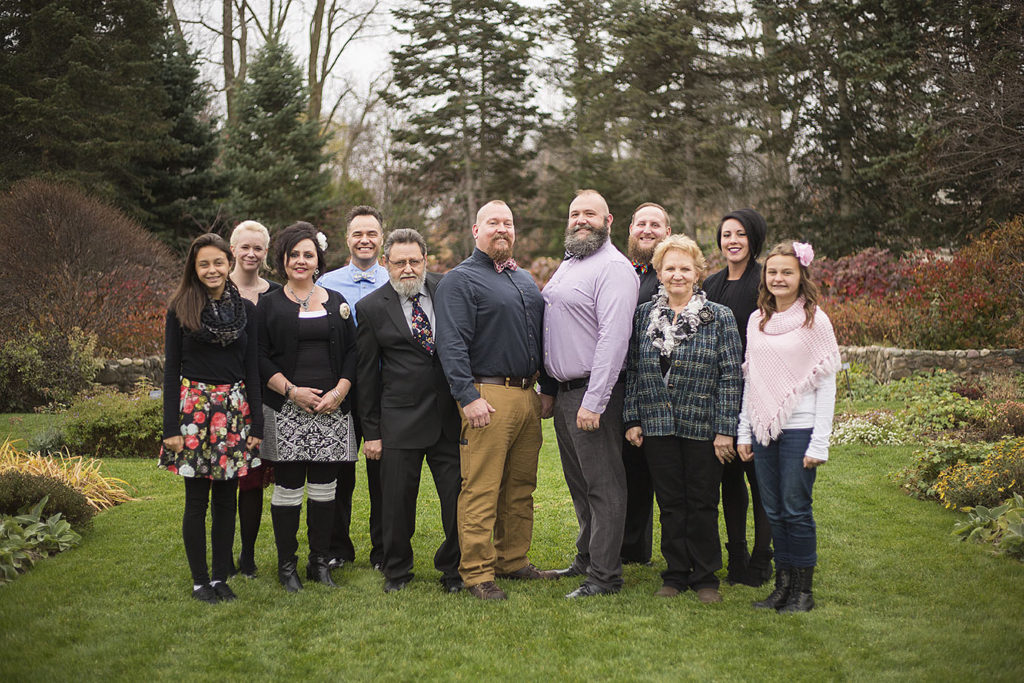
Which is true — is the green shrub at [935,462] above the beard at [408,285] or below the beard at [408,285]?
below

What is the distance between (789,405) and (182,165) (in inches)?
728

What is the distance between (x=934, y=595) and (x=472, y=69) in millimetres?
22734

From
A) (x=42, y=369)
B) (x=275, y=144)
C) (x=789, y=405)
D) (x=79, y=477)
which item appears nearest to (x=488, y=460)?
(x=789, y=405)

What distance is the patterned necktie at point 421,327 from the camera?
4.37m

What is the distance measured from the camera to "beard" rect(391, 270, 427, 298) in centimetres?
436

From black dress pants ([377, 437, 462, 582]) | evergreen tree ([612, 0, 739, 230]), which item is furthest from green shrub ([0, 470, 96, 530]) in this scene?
evergreen tree ([612, 0, 739, 230])

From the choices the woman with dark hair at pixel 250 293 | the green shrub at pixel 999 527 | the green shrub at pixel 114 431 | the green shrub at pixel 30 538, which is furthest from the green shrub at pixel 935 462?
the green shrub at pixel 114 431

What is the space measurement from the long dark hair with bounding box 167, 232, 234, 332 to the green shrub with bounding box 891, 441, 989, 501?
5.24 meters

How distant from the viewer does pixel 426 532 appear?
5715mm

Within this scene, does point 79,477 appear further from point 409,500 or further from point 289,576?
point 409,500

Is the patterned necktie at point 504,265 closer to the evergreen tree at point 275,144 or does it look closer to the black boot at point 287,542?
the black boot at point 287,542

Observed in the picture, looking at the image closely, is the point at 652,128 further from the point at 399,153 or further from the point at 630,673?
the point at 630,673

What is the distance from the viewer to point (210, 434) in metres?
4.07

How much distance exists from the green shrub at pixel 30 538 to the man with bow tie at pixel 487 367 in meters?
2.60
